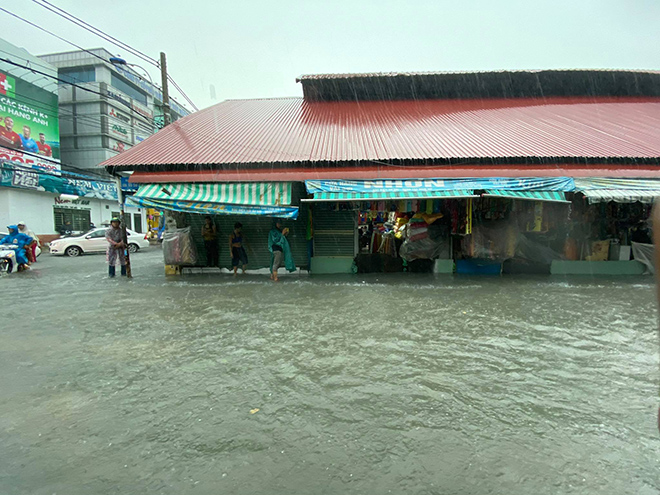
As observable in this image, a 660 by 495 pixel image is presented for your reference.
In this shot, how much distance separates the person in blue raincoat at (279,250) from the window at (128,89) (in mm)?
39411

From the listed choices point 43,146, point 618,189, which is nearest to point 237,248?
point 618,189

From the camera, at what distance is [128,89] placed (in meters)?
40.8

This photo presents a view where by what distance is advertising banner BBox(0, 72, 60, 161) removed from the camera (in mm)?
23906

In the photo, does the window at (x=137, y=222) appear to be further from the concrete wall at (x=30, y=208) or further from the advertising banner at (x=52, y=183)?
the concrete wall at (x=30, y=208)

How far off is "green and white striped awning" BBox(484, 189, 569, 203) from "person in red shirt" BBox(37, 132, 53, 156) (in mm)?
31153

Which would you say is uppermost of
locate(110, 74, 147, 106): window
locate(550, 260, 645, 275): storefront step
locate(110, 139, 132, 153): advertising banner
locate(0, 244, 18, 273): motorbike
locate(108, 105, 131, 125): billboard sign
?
locate(110, 74, 147, 106): window

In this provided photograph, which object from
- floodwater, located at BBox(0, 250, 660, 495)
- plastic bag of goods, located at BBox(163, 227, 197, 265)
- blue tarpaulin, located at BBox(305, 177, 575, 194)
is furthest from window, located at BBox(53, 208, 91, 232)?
blue tarpaulin, located at BBox(305, 177, 575, 194)

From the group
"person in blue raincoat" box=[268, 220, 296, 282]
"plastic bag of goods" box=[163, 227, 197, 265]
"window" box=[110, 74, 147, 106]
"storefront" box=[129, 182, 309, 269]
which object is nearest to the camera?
"storefront" box=[129, 182, 309, 269]

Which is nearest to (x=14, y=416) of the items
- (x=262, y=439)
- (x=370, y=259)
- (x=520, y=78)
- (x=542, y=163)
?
(x=262, y=439)

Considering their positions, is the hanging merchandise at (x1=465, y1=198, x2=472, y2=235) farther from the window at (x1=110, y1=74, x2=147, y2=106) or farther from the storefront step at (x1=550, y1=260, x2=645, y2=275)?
the window at (x1=110, y1=74, x2=147, y2=106)

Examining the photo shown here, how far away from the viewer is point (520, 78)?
14.4 metres

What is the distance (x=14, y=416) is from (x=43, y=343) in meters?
2.17

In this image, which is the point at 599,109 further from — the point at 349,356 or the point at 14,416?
the point at 14,416

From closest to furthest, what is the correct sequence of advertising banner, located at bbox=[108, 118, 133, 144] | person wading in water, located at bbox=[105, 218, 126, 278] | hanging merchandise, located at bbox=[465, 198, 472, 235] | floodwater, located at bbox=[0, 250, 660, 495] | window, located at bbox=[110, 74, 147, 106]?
floodwater, located at bbox=[0, 250, 660, 495] < hanging merchandise, located at bbox=[465, 198, 472, 235] < person wading in water, located at bbox=[105, 218, 126, 278] < advertising banner, located at bbox=[108, 118, 133, 144] < window, located at bbox=[110, 74, 147, 106]
